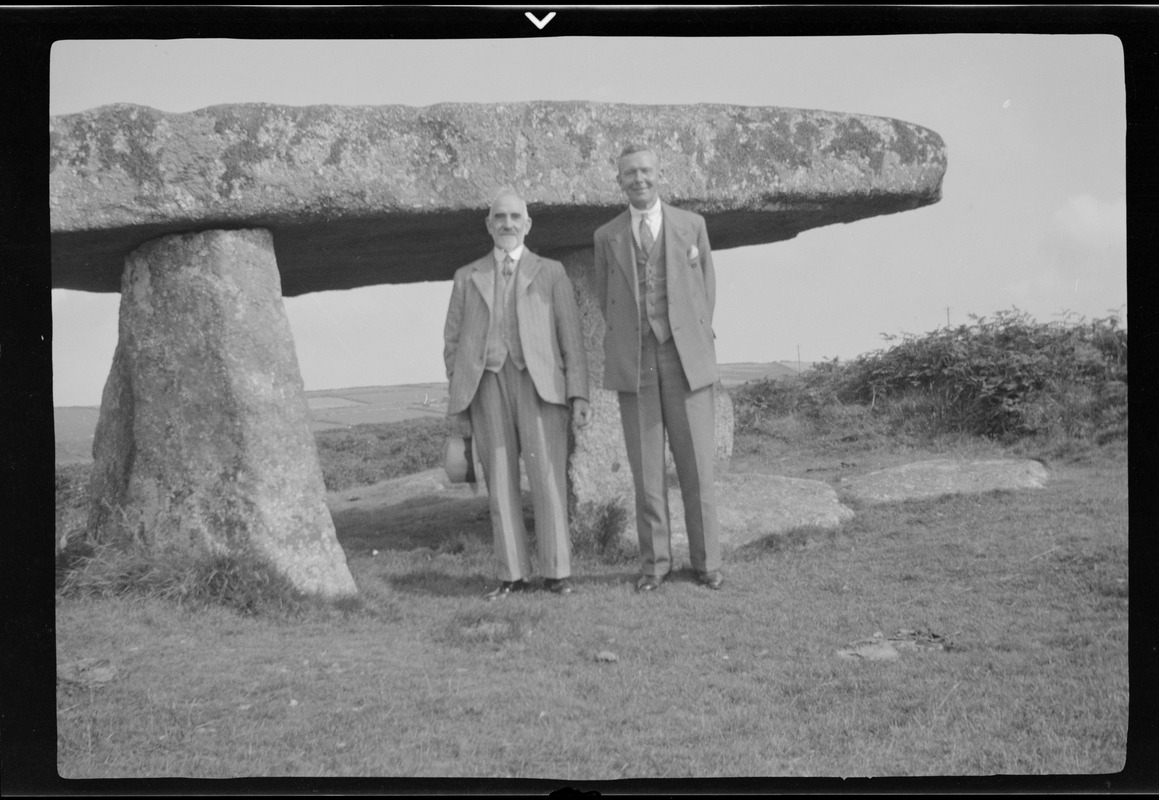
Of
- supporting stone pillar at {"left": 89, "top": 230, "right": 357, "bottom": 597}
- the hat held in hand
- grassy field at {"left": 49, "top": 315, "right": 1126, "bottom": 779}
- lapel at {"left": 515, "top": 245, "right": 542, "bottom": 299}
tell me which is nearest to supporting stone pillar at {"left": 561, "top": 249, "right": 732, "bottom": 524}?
grassy field at {"left": 49, "top": 315, "right": 1126, "bottom": 779}

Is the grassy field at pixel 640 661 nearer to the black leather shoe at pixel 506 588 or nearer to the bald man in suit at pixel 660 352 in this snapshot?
the black leather shoe at pixel 506 588

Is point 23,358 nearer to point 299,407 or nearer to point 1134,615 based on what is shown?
point 299,407

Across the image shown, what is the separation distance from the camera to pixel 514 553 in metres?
6.52

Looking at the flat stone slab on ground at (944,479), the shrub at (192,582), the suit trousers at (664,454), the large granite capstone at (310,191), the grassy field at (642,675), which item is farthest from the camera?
the flat stone slab on ground at (944,479)

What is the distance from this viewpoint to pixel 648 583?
6.43 meters

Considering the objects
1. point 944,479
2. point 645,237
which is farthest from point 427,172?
point 944,479

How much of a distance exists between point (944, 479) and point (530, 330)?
376 cm

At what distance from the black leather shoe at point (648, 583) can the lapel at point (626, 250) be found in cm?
144

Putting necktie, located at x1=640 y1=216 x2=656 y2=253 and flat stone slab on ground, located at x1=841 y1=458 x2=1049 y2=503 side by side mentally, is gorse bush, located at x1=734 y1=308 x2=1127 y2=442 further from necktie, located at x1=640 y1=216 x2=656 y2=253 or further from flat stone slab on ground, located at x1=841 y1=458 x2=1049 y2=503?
necktie, located at x1=640 y1=216 x2=656 y2=253

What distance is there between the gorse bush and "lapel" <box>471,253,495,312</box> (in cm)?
535

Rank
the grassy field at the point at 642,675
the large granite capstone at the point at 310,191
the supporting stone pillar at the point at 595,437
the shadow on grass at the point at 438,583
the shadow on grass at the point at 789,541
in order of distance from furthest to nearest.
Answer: the supporting stone pillar at the point at 595,437 < the shadow on grass at the point at 789,541 < the shadow on grass at the point at 438,583 < the large granite capstone at the point at 310,191 < the grassy field at the point at 642,675

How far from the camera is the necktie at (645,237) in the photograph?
21.1ft

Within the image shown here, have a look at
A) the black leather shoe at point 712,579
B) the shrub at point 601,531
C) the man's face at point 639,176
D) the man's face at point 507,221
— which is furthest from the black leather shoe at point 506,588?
the man's face at point 639,176

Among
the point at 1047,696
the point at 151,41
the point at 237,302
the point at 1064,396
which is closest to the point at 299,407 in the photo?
the point at 237,302
